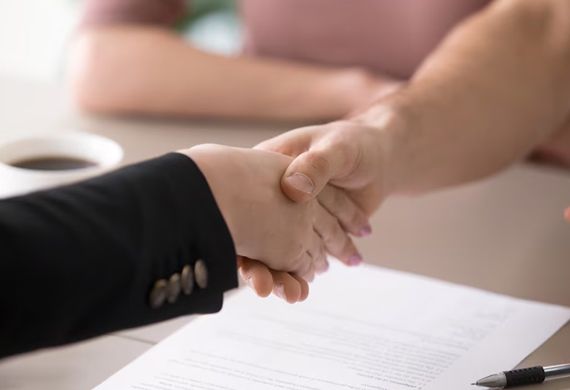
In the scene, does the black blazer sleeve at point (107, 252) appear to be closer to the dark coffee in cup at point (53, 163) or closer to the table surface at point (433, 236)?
the table surface at point (433, 236)

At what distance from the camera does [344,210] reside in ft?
3.48

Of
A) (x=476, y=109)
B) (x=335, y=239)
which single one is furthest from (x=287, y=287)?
(x=476, y=109)

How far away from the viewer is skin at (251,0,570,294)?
3.75 ft

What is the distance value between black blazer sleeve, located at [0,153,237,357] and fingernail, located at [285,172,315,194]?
0.49 ft

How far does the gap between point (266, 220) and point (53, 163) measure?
0.31 meters

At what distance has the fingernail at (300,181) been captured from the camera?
0.94 meters

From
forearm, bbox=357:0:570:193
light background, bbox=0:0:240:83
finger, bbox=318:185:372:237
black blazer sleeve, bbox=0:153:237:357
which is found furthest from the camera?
light background, bbox=0:0:240:83

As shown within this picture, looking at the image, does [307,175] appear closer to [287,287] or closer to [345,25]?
[287,287]

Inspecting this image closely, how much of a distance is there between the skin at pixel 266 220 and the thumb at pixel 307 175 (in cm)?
1

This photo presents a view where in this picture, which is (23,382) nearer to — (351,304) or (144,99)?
(351,304)

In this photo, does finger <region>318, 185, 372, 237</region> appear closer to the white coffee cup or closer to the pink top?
the white coffee cup

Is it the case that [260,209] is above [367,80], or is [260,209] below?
below

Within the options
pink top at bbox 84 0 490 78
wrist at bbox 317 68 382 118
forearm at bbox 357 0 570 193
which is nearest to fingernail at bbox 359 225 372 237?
forearm at bbox 357 0 570 193

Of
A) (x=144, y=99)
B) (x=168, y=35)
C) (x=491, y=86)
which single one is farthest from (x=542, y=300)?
(x=168, y=35)
